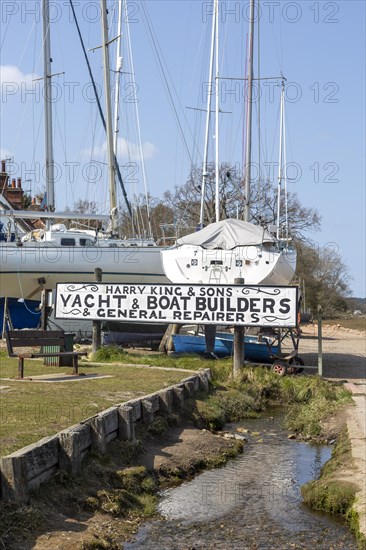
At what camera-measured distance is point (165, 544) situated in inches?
360

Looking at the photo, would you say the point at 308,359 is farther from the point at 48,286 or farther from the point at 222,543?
the point at 222,543

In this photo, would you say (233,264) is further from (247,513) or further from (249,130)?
(247,513)

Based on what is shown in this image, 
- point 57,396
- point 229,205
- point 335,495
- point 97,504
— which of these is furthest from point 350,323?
point 97,504

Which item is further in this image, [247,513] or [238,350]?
[238,350]

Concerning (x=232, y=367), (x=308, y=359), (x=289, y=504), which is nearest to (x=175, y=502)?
(x=289, y=504)

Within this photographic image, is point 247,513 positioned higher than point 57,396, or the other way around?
point 57,396

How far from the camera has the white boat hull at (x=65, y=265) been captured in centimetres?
3403

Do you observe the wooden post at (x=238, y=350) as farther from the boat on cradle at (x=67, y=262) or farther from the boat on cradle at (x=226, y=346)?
the boat on cradle at (x=67, y=262)

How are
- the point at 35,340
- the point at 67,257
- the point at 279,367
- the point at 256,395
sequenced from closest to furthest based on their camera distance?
the point at 35,340 → the point at 256,395 → the point at 279,367 → the point at 67,257

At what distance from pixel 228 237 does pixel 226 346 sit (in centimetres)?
441

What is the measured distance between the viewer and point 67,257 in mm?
34312

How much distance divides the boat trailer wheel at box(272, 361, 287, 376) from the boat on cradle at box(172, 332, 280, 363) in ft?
2.90

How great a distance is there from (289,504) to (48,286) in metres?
24.7

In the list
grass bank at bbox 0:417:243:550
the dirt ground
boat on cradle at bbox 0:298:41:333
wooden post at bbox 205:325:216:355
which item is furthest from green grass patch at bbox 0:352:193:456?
boat on cradle at bbox 0:298:41:333
